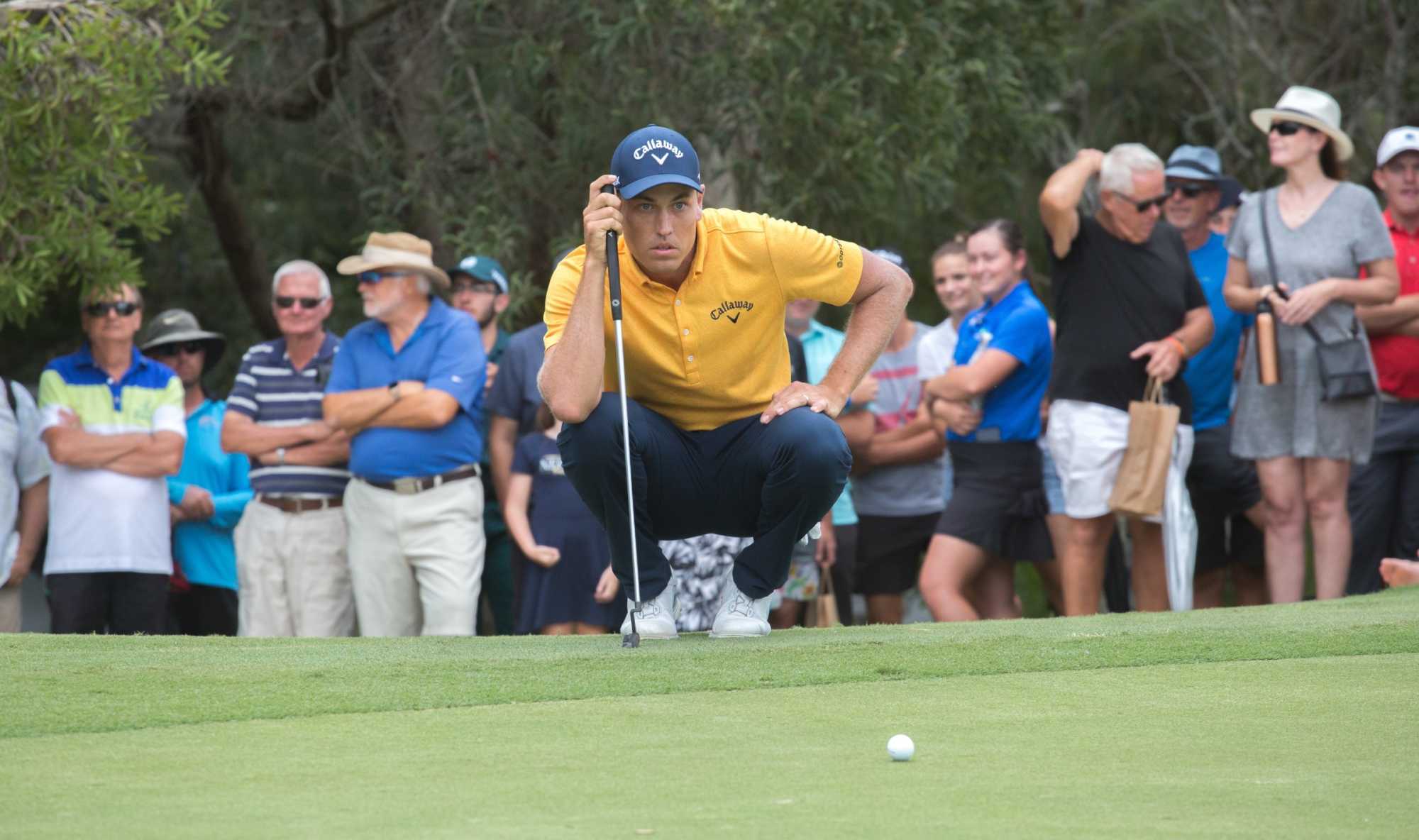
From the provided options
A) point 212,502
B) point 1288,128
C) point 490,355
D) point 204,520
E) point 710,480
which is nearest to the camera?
point 710,480

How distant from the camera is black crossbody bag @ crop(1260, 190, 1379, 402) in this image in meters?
7.97

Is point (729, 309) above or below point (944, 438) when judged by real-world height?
above

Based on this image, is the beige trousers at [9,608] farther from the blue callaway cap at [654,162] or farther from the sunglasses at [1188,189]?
the sunglasses at [1188,189]

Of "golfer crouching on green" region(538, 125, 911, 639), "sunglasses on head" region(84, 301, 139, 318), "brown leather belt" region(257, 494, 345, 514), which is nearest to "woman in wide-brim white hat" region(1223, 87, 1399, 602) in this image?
"golfer crouching on green" region(538, 125, 911, 639)

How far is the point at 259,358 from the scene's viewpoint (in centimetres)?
919

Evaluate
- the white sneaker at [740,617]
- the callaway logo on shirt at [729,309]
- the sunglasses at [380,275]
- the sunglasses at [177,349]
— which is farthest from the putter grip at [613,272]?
the sunglasses at [177,349]

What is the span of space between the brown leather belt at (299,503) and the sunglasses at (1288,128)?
4622 millimetres

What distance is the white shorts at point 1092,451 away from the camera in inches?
321

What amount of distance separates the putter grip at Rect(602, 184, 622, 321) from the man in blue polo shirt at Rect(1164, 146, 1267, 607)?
3895 mm

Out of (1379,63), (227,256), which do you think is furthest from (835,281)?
(1379,63)

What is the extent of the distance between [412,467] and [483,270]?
1.59m

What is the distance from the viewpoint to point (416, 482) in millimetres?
8523

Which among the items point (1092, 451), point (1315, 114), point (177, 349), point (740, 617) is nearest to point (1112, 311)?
point (1092, 451)

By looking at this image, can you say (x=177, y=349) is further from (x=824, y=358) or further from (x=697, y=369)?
(x=697, y=369)
